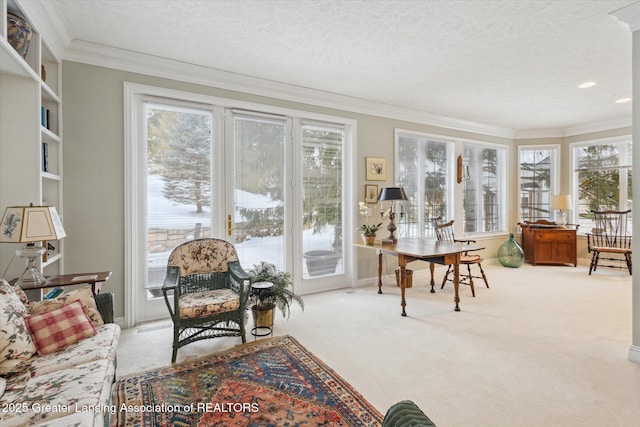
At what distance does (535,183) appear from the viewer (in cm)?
671

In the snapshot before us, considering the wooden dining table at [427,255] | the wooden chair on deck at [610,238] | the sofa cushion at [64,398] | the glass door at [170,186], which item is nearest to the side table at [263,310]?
the glass door at [170,186]

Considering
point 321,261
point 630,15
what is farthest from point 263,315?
point 630,15

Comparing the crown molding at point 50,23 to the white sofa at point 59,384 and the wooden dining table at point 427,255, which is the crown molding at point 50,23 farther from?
the wooden dining table at point 427,255

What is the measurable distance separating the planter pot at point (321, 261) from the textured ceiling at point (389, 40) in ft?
7.13

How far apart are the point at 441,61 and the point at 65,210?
3.91 m

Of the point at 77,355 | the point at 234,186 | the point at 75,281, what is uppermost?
the point at 234,186

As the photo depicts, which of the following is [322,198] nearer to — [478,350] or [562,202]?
[478,350]

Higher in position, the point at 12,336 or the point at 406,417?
the point at 406,417

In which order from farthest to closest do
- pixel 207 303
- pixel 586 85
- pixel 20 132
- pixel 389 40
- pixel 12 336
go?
pixel 586 85
pixel 389 40
pixel 207 303
pixel 20 132
pixel 12 336

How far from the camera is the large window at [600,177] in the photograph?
5.72 m

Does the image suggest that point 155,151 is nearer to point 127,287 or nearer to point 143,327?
point 127,287

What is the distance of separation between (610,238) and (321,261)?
16.9 ft

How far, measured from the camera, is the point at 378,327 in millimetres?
3188

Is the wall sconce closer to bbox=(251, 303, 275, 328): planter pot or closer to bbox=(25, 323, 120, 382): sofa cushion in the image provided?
bbox=(251, 303, 275, 328): planter pot
